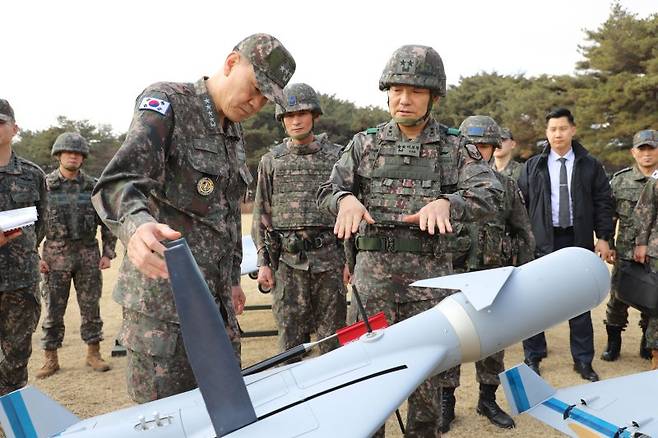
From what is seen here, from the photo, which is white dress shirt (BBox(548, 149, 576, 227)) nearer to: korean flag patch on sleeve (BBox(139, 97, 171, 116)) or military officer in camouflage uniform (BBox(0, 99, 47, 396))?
korean flag patch on sleeve (BBox(139, 97, 171, 116))

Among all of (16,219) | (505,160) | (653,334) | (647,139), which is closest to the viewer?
(16,219)

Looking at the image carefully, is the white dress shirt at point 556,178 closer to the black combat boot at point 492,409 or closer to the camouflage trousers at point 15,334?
the black combat boot at point 492,409

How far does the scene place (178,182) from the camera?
2.30 metres

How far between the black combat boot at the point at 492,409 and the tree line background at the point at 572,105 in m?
22.6

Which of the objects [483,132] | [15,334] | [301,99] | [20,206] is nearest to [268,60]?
[301,99]

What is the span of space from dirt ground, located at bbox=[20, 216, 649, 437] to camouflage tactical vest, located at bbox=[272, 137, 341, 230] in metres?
1.83

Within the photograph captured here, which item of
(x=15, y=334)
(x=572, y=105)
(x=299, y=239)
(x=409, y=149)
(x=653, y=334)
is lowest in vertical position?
(x=653, y=334)

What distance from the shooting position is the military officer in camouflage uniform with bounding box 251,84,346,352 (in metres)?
4.69

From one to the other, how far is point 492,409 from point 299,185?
245cm

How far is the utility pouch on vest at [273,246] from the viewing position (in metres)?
4.81

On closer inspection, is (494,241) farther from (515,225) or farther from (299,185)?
(299,185)

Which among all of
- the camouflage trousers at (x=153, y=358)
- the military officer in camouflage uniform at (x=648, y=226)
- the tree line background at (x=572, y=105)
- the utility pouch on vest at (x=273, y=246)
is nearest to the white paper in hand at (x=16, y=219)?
the camouflage trousers at (x=153, y=358)

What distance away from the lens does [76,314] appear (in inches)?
325

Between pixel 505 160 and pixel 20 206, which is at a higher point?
pixel 505 160
